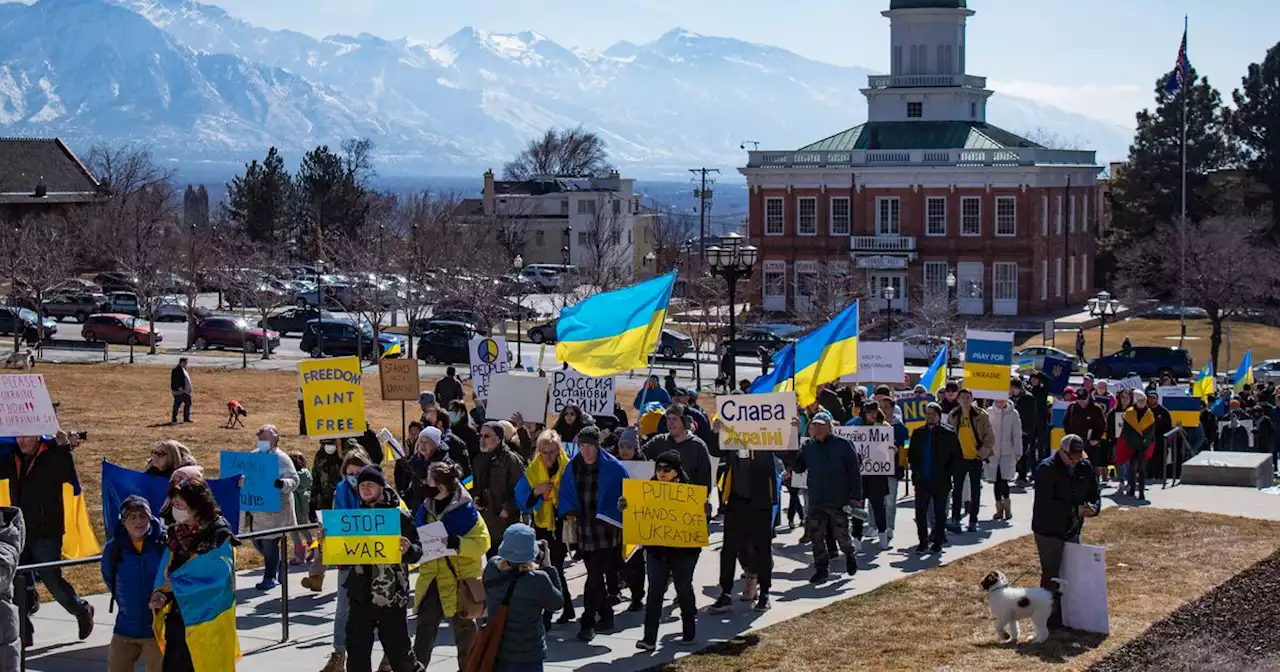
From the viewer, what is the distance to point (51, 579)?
14406 millimetres

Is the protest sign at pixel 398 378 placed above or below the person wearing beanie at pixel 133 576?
above

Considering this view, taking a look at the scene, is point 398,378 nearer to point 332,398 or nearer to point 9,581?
point 332,398

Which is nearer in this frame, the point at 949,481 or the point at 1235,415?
the point at 949,481

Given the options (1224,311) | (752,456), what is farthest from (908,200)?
(752,456)

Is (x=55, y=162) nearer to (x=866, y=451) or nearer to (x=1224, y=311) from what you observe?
(x=1224, y=311)

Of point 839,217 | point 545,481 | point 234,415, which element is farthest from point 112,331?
point 545,481

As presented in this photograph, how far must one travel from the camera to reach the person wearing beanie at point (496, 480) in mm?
15867

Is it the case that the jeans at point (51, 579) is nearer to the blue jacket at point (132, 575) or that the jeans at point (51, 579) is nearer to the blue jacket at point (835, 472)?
the blue jacket at point (132, 575)

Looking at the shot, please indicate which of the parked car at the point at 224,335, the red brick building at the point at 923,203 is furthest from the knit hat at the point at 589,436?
the red brick building at the point at 923,203

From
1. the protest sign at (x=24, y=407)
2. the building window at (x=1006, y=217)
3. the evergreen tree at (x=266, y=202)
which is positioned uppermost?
the evergreen tree at (x=266, y=202)

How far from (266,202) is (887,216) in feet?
136

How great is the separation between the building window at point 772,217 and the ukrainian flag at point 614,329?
63.1 metres

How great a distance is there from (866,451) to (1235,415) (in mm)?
14292

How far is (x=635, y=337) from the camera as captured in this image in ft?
65.2
